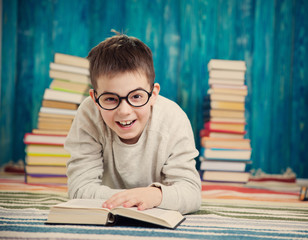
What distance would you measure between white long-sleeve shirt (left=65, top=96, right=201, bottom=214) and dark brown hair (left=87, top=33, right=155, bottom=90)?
168 mm

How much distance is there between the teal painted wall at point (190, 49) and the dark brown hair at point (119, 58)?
126cm

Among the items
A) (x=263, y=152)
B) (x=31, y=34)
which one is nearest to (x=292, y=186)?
(x=263, y=152)

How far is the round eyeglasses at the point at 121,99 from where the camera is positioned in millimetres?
1122

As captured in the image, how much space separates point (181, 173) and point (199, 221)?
0.74 ft

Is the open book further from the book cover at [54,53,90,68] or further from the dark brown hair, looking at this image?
the book cover at [54,53,90,68]

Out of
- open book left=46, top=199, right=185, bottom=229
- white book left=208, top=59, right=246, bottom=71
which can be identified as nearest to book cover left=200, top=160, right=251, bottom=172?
white book left=208, top=59, right=246, bottom=71

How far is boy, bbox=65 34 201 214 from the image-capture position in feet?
3.71

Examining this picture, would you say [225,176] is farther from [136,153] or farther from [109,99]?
[109,99]

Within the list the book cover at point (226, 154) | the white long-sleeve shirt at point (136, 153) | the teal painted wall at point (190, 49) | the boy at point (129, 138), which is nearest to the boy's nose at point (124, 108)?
the boy at point (129, 138)

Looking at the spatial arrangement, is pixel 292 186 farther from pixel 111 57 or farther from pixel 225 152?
pixel 111 57

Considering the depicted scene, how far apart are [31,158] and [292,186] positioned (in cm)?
163

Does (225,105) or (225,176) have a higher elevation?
(225,105)

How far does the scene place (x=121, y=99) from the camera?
1117 mm

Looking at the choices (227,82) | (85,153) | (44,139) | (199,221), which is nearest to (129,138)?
(85,153)
